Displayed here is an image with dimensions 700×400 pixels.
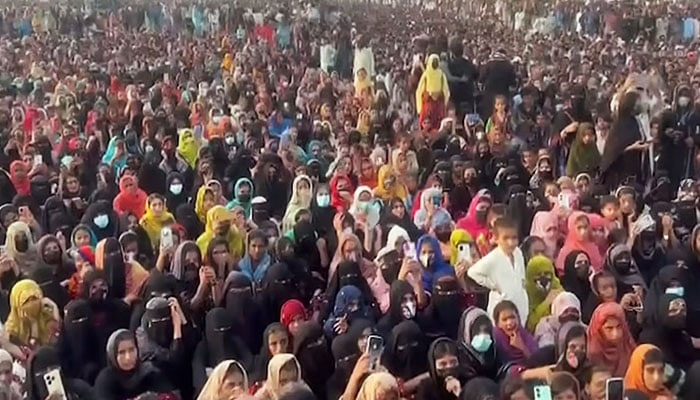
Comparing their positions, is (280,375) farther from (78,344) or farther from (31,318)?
(31,318)

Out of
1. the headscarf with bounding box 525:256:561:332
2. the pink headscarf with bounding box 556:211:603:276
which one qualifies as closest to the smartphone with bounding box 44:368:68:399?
the headscarf with bounding box 525:256:561:332

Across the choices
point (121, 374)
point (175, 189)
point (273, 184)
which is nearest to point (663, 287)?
point (121, 374)

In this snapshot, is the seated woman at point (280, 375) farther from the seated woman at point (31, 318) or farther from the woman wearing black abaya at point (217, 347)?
the seated woman at point (31, 318)

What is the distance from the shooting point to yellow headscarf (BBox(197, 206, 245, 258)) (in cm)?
733

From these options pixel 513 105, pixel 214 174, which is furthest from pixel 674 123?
pixel 214 174

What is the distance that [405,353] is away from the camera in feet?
18.6

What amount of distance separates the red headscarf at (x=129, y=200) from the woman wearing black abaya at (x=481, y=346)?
11.7 ft

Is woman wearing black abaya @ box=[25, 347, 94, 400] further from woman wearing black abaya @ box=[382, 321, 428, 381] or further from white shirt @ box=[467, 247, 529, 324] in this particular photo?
white shirt @ box=[467, 247, 529, 324]

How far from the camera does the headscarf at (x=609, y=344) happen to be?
18.2 feet

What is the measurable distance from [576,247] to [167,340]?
262 cm

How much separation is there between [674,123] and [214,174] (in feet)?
13.9

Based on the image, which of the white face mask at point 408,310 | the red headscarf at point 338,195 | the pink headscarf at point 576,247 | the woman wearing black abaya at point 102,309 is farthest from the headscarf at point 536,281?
the woman wearing black abaya at point 102,309

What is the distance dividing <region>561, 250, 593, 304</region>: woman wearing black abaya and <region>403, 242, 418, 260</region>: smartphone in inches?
35.7

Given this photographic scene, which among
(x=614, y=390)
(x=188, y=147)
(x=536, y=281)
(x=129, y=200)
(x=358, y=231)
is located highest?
(x=614, y=390)
